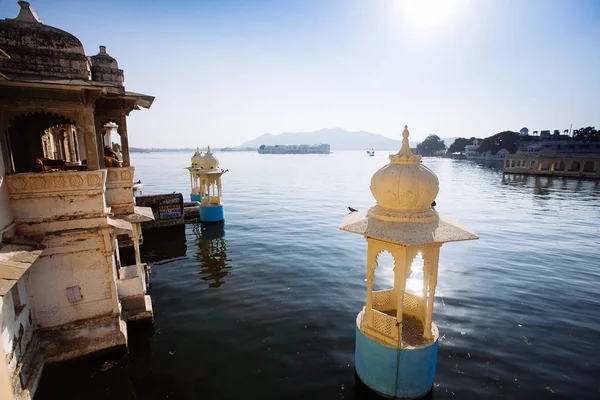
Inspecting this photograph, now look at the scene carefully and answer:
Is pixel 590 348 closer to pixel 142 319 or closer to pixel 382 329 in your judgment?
pixel 382 329

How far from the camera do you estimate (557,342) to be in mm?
9367

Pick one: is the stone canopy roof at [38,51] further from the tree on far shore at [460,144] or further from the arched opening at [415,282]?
the tree on far shore at [460,144]

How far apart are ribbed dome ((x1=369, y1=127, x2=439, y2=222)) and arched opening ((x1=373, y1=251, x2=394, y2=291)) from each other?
801 cm

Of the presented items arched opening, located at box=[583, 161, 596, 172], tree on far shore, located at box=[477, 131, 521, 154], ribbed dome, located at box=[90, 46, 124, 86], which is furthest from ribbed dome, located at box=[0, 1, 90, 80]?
tree on far shore, located at box=[477, 131, 521, 154]

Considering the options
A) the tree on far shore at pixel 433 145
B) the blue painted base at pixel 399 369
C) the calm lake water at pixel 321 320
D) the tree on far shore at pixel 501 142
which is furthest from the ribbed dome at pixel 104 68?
the tree on far shore at pixel 433 145

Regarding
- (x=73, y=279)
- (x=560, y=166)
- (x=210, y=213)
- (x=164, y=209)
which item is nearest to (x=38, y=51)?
(x=73, y=279)

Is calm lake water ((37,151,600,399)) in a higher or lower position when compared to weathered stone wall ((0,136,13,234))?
lower

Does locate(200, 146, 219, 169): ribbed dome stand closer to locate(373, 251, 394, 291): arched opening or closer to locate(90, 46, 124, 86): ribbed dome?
locate(90, 46, 124, 86): ribbed dome

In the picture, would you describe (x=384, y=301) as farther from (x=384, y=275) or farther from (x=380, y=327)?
(x=384, y=275)

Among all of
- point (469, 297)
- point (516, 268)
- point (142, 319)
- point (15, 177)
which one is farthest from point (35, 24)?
point (516, 268)

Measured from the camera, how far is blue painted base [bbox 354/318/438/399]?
6309 millimetres

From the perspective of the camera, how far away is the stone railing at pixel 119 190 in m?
9.95

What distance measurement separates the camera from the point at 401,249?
20.6 ft

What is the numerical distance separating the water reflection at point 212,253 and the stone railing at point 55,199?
677 centimetres
